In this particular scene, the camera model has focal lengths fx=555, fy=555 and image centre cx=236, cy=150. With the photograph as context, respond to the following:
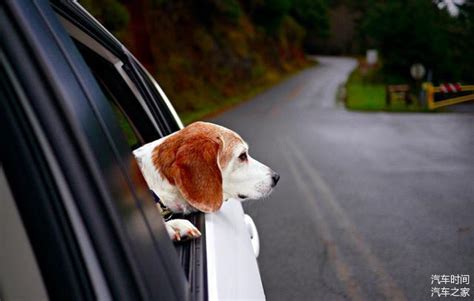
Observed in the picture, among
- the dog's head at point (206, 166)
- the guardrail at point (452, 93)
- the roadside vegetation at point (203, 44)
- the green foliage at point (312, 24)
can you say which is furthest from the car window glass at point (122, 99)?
the green foliage at point (312, 24)

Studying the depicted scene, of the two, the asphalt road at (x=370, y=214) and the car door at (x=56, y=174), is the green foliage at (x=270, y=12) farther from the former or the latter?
the car door at (x=56, y=174)

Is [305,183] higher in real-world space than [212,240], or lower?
lower

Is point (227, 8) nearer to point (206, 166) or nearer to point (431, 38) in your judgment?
point (431, 38)

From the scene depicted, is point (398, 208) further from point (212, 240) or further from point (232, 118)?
point (232, 118)

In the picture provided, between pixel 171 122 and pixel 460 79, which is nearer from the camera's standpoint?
pixel 460 79

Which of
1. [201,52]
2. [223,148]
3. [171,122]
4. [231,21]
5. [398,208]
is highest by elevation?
[231,21]

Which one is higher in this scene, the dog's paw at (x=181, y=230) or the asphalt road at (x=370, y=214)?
the dog's paw at (x=181, y=230)

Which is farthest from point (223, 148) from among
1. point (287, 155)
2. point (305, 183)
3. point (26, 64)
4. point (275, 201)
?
point (287, 155)

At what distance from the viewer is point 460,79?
7.16 ft

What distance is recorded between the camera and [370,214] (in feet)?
19.8

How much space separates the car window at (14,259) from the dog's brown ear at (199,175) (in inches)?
32.6

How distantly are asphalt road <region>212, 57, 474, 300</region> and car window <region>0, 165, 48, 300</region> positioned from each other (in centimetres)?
148

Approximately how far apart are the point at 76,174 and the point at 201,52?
2855 cm

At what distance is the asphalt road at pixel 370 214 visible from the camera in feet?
8.64
